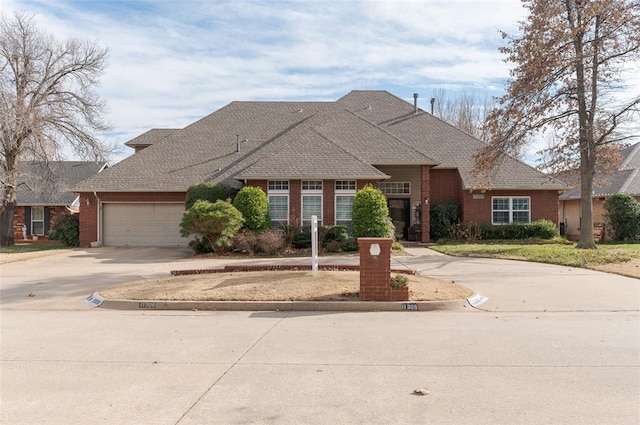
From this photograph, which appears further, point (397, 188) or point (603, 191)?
point (603, 191)

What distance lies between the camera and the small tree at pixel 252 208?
68.3 ft

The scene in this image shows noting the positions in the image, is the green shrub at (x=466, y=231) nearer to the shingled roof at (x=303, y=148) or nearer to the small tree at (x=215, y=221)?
the shingled roof at (x=303, y=148)

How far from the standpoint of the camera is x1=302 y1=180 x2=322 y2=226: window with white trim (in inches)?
890

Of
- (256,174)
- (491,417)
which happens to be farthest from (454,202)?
(491,417)

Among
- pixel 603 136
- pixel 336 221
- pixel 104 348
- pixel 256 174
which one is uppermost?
pixel 603 136

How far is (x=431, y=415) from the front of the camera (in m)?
4.55

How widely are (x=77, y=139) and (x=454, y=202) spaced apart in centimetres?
2098

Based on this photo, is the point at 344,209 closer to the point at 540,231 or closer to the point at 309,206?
the point at 309,206

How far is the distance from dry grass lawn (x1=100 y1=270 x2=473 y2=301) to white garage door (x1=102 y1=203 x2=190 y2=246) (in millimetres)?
12680

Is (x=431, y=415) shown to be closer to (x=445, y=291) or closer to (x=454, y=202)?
(x=445, y=291)

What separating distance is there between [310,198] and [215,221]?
4.94 meters

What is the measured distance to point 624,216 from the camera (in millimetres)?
26078

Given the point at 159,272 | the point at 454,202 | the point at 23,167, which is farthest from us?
the point at 23,167

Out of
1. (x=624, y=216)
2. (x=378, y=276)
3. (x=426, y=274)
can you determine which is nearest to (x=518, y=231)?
(x=624, y=216)
